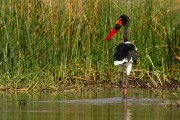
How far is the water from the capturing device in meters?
8.20

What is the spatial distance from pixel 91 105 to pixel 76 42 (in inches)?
108

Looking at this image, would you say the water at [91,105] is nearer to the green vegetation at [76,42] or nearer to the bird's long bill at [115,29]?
the green vegetation at [76,42]

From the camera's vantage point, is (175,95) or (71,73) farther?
(71,73)

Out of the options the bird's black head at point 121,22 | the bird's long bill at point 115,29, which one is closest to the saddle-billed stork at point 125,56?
the bird's long bill at point 115,29

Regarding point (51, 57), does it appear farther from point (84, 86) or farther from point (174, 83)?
point (174, 83)

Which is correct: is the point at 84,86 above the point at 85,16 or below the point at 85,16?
below

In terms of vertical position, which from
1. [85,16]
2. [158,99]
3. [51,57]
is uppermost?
[85,16]

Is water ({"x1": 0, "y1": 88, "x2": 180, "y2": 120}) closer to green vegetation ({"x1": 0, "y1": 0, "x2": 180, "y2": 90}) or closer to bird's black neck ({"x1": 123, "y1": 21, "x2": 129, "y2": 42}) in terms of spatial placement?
green vegetation ({"x1": 0, "y1": 0, "x2": 180, "y2": 90})

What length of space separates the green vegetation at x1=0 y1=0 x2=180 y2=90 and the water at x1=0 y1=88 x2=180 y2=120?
61cm

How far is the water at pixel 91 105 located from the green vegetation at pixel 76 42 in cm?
61

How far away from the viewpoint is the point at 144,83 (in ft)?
38.5

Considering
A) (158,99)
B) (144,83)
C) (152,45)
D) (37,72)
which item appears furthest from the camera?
(152,45)

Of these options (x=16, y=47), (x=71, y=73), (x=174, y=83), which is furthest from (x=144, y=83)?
(x=16, y=47)

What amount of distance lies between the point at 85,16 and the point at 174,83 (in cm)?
195
